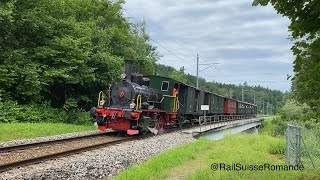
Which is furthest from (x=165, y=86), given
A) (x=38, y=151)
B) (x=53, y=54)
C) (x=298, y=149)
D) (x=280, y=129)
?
(x=280, y=129)

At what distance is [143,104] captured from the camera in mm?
18031

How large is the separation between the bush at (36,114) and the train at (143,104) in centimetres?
512

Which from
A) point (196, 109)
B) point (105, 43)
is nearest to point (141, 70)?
point (105, 43)

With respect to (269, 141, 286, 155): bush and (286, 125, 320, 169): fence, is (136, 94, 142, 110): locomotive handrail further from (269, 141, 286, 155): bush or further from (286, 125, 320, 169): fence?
(286, 125, 320, 169): fence

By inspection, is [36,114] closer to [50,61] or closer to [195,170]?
[50,61]

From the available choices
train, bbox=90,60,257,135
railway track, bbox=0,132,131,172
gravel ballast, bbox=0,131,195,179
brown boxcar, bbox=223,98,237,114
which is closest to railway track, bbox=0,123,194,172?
railway track, bbox=0,132,131,172

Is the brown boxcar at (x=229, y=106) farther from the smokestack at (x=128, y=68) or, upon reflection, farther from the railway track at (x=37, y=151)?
the railway track at (x=37, y=151)

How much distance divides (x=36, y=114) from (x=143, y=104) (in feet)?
26.8

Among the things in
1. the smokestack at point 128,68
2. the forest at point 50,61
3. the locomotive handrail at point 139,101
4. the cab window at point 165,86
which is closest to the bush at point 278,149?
the forest at point 50,61

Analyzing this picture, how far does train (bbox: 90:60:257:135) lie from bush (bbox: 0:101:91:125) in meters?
5.12

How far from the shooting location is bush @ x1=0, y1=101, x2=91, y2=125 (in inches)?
785

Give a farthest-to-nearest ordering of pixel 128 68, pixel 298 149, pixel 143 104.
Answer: pixel 128 68 < pixel 143 104 < pixel 298 149

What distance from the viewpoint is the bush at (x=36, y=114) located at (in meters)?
19.9

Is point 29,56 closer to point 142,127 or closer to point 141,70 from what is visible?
point 142,127
